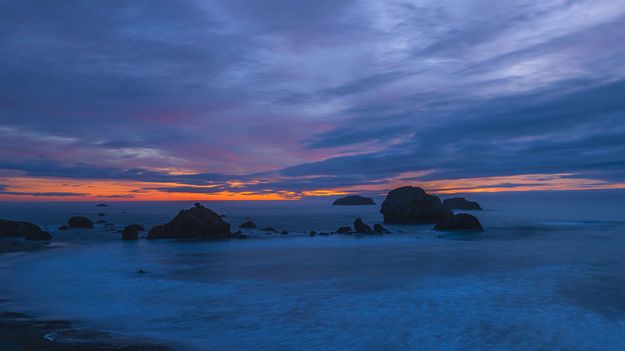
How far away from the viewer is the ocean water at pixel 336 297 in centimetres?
1540

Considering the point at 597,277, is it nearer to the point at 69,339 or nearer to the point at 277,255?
the point at 277,255

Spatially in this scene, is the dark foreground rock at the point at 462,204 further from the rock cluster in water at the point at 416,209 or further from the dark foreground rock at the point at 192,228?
the dark foreground rock at the point at 192,228

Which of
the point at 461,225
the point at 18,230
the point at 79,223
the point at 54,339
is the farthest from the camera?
the point at 79,223

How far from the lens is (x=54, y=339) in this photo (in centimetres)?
1348

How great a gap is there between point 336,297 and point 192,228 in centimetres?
4154

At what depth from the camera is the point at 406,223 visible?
9094 cm

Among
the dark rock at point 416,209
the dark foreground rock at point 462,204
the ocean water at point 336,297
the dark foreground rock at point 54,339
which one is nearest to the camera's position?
the dark foreground rock at point 54,339

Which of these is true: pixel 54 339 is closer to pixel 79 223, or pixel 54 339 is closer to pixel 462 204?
pixel 79 223

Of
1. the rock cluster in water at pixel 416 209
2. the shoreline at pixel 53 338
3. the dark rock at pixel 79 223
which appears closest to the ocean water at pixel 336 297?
the shoreline at pixel 53 338

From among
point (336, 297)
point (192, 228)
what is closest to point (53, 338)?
point (336, 297)

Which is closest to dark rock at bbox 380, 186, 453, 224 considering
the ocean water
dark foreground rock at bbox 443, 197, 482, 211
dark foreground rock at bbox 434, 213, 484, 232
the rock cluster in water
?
the rock cluster in water

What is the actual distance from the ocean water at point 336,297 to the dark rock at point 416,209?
159 ft

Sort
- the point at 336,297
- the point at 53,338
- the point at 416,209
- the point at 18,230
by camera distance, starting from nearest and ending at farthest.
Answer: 1. the point at 53,338
2. the point at 336,297
3. the point at 18,230
4. the point at 416,209

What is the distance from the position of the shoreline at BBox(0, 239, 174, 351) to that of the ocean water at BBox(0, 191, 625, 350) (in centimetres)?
95
